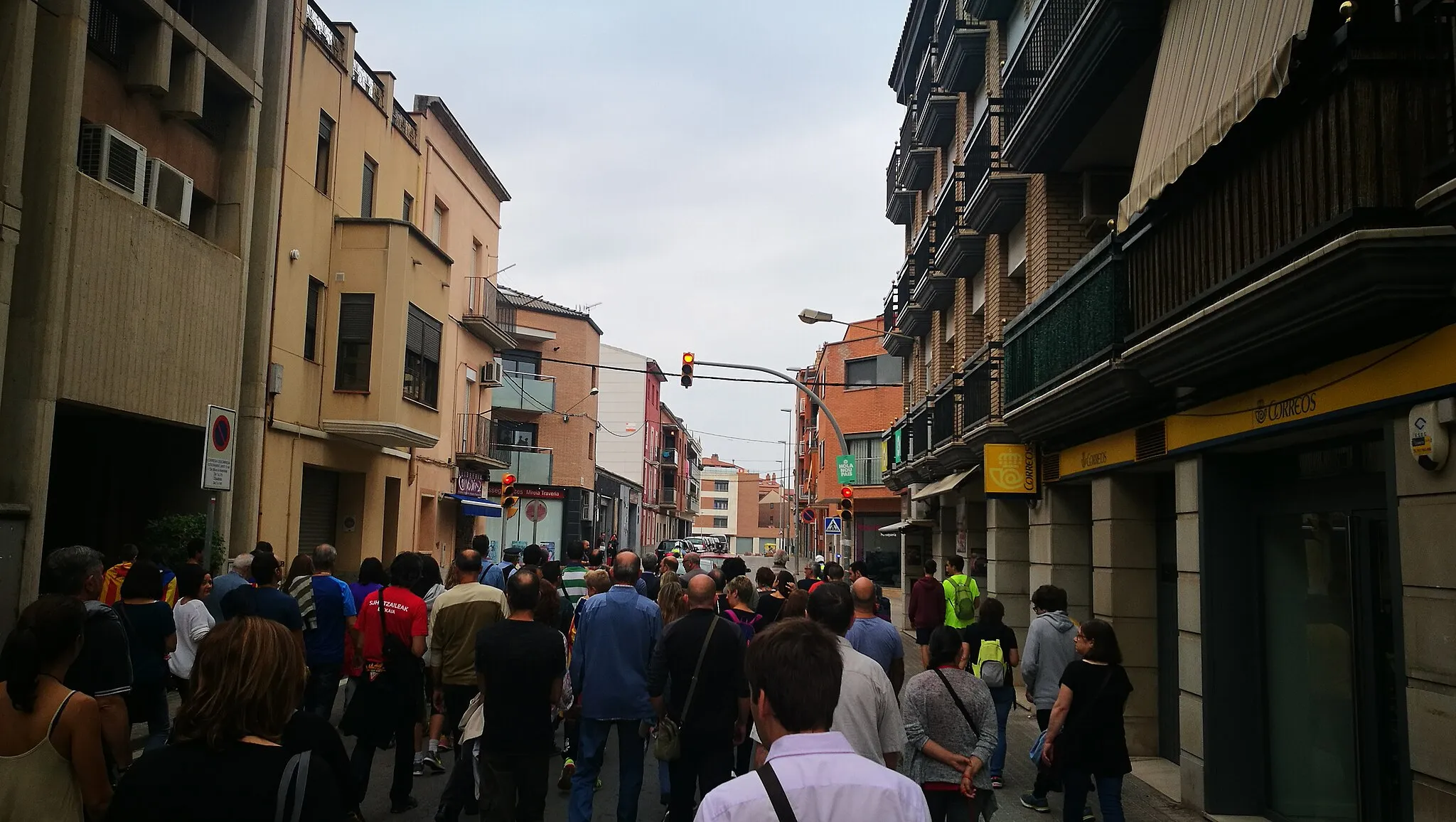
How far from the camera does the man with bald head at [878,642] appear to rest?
7.88 metres

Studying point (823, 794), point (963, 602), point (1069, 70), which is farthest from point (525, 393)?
point (823, 794)

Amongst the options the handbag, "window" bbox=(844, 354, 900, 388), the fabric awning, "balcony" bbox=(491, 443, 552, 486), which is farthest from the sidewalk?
"window" bbox=(844, 354, 900, 388)

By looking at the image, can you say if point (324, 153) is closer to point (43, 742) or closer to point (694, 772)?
point (694, 772)

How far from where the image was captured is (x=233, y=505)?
60.8 feet

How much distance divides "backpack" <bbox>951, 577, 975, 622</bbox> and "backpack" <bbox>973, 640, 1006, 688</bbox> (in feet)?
10.9

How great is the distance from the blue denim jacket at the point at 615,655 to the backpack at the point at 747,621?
46.4 inches

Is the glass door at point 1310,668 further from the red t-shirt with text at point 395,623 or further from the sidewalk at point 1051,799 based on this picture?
the red t-shirt with text at point 395,623

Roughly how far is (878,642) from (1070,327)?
6239 mm

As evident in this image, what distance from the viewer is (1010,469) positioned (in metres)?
15.6

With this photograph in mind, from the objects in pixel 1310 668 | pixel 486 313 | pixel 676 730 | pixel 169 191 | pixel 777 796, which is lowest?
pixel 676 730

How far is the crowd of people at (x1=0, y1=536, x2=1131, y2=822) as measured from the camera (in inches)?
121

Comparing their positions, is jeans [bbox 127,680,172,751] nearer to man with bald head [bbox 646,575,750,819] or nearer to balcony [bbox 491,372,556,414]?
man with bald head [bbox 646,575,750,819]

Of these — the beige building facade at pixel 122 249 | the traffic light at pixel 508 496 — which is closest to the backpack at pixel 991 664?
the beige building facade at pixel 122 249

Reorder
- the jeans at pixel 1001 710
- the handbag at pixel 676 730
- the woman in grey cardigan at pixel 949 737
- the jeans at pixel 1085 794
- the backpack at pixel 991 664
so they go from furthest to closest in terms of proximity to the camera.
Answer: the jeans at pixel 1001 710 < the backpack at pixel 991 664 < the jeans at pixel 1085 794 < the handbag at pixel 676 730 < the woman in grey cardigan at pixel 949 737
